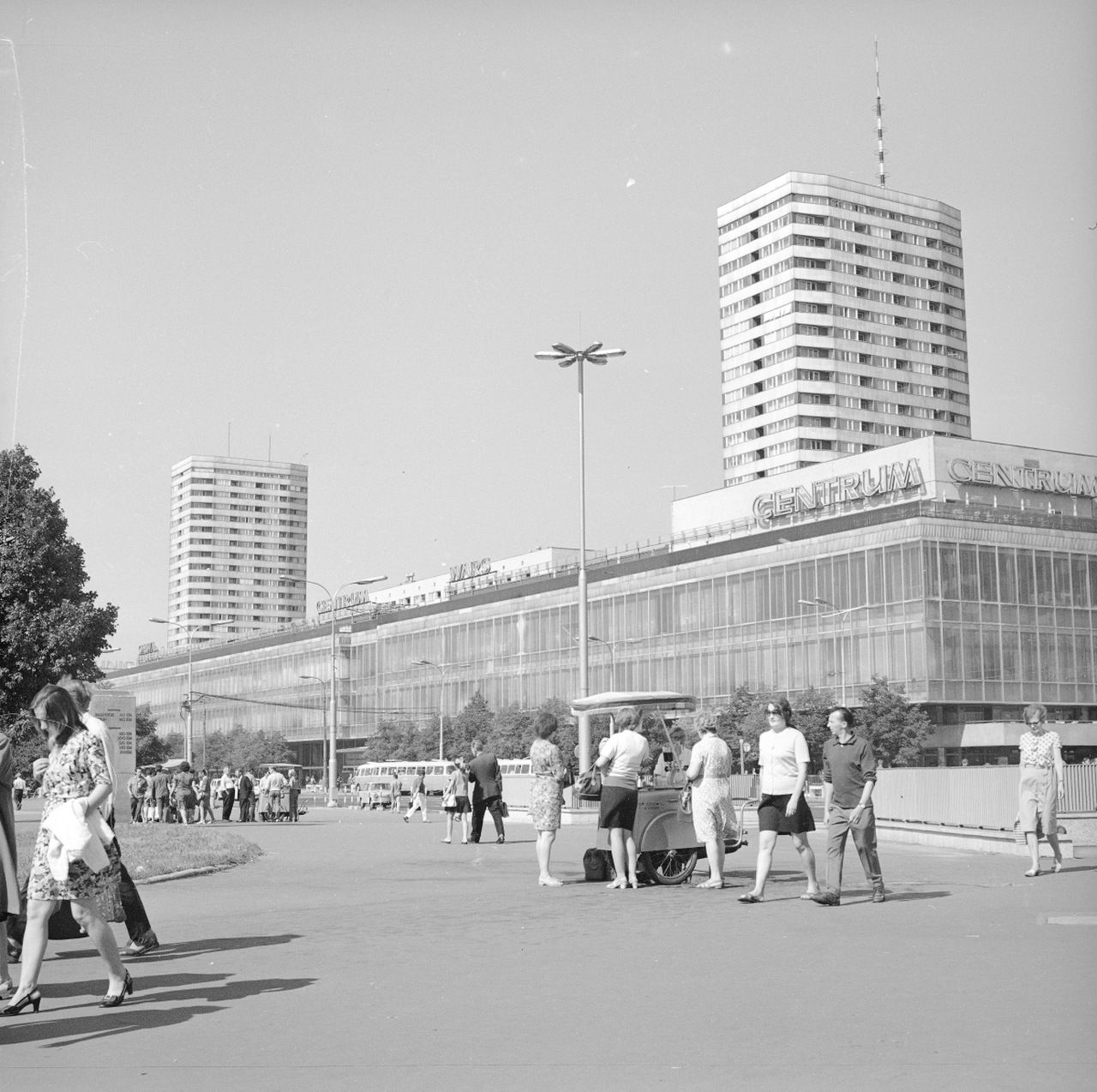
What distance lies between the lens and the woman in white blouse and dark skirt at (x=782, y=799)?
43.9ft

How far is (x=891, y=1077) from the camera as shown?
6.24m

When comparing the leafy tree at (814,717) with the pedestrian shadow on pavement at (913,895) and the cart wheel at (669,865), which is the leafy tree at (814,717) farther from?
the pedestrian shadow on pavement at (913,895)

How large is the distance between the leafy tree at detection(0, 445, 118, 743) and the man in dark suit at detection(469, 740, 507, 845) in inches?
576

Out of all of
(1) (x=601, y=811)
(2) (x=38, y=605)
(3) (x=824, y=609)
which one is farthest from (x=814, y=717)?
(1) (x=601, y=811)

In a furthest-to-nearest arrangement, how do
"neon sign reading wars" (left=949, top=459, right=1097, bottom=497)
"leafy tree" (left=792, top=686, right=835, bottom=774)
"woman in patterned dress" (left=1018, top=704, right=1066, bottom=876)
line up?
"neon sign reading wars" (left=949, top=459, right=1097, bottom=497)
"leafy tree" (left=792, top=686, right=835, bottom=774)
"woman in patterned dress" (left=1018, top=704, right=1066, bottom=876)

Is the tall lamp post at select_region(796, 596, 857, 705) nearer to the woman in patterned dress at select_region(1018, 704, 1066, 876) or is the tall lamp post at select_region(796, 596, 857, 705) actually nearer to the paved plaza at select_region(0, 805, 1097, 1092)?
the woman in patterned dress at select_region(1018, 704, 1066, 876)

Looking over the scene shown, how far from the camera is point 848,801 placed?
44.4 feet

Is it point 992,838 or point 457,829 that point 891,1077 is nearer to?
point 992,838

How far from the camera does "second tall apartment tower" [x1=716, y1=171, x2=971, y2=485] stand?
142000mm

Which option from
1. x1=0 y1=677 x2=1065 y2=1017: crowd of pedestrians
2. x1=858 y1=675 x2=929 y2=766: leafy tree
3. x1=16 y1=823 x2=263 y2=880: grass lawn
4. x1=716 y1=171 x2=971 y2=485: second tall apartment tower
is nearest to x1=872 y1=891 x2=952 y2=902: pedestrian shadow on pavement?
x1=0 y1=677 x2=1065 y2=1017: crowd of pedestrians

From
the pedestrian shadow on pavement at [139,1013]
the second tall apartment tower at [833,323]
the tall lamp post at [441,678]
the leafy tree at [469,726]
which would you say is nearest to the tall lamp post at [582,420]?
the pedestrian shadow on pavement at [139,1013]

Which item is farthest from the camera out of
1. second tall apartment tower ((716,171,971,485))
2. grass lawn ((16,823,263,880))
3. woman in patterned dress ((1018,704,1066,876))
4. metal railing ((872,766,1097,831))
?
second tall apartment tower ((716,171,971,485))

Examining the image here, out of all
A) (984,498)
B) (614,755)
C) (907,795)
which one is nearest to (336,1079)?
(614,755)

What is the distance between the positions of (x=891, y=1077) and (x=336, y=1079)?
2284 millimetres
